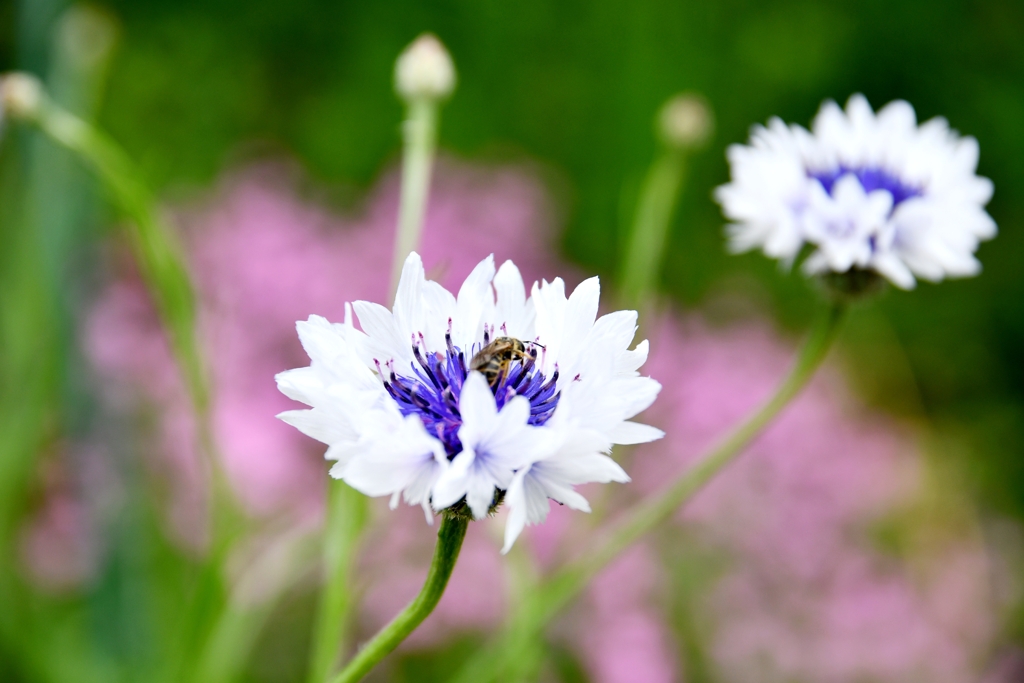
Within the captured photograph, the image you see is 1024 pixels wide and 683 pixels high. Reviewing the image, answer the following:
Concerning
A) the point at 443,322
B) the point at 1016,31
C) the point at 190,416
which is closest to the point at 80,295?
the point at 190,416

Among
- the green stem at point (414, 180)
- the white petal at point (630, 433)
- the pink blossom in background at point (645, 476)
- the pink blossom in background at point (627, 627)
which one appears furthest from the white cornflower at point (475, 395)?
the pink blossom in background at point (627, 627)

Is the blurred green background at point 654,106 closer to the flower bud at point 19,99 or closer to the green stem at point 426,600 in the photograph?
the flower bud at point 19,99

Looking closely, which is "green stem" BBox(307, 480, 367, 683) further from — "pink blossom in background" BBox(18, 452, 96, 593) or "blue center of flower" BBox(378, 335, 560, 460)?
"pink blossom in background" BBox(18, 452, 96, 593)

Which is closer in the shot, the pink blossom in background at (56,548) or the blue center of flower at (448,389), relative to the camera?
the blue center of flower at (448,389)

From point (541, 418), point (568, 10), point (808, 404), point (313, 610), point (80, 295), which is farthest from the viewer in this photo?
point (568, 10)

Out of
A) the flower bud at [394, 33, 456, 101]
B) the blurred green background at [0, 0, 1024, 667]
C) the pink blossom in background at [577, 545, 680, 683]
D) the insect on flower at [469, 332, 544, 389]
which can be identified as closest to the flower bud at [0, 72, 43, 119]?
the flower bud at [394, 33, 456, 101]

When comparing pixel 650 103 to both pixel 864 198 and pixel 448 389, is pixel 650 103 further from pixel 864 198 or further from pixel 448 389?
pixel 448 389

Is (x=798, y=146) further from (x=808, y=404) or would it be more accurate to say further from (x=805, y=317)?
(x=805, y=317)
